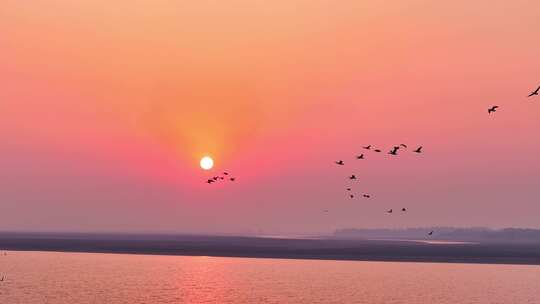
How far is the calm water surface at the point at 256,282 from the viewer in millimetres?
70125

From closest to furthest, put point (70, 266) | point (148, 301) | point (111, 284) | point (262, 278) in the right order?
point (148, 301) < point (111, 284) < point (262, 278) < point (70, 266)

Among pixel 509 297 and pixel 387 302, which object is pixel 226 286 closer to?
pixel 387 302

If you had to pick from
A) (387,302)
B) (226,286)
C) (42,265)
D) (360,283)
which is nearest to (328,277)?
(360,283)

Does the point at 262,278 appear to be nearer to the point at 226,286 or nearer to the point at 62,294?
the point at 226,286

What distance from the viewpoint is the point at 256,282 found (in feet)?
277

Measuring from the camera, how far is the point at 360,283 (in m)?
83.6

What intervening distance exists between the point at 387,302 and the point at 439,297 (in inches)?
302

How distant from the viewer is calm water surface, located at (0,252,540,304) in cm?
7012

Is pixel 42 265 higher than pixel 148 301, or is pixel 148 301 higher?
pixel 42 265

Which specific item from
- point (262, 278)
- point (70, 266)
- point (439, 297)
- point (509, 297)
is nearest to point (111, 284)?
point (262, 278)

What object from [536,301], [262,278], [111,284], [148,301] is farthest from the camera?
[262,278]

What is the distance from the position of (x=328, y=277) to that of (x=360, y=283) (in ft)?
27.4

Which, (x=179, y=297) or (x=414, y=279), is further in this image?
(x=414, y=279)

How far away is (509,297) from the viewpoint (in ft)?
243
